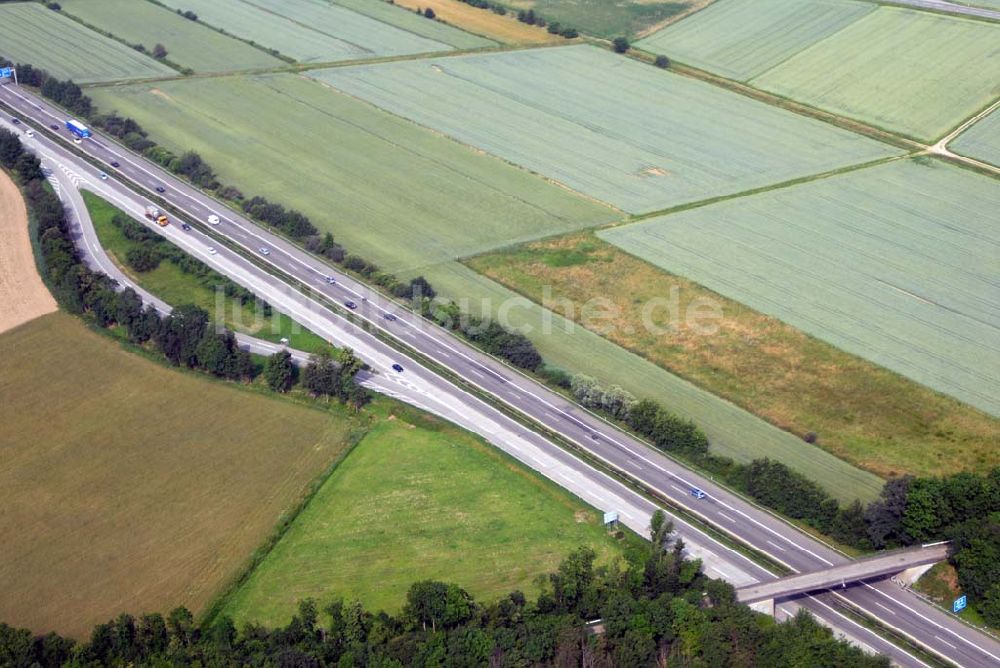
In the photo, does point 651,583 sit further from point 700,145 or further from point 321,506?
point 700,145

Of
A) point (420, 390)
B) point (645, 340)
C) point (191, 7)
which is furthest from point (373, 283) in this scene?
point (191, 7)

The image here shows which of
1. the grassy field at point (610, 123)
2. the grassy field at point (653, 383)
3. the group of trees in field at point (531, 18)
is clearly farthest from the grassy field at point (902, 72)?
the grassy field at point (653, 383)

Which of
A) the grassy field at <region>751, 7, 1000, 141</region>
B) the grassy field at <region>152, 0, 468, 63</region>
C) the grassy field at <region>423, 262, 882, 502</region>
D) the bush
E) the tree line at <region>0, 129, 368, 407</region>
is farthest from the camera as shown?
the grassy field at <region>152, 0, 468, 63</region>

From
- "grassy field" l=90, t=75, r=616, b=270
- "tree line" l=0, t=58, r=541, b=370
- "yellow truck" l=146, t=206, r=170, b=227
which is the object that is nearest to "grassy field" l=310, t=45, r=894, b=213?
"grassy field" l=90, t=75, r=616, b=270

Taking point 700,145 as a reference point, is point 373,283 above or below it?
below

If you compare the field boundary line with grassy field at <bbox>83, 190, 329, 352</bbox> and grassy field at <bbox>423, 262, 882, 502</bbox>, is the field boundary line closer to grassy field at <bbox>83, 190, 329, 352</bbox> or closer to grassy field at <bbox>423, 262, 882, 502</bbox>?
grassy field at <bbox>423, 262, 882, 502</bbox>

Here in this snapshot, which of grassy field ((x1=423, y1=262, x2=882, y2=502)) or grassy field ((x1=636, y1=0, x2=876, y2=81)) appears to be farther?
grassy field ((x1=636, y1=0, x2=876, y2=81))
